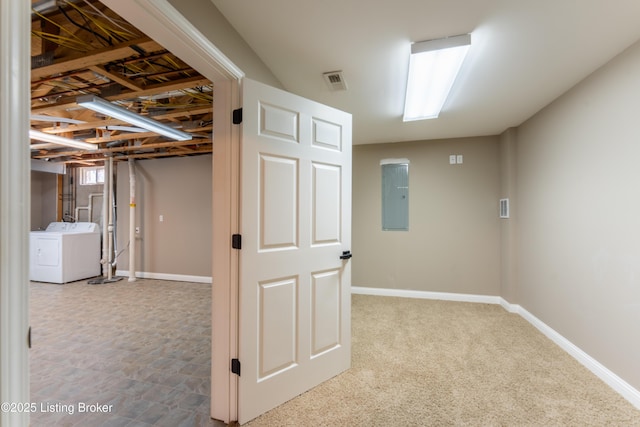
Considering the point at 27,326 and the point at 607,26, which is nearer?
the point at 27,326

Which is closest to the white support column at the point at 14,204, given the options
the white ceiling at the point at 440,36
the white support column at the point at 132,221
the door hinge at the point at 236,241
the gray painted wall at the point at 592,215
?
the door hinge at the point at 236,241

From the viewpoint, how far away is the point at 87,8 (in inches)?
63.6

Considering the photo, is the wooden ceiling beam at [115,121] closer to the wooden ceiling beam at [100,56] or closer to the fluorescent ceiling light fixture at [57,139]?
the fluorescent ceiling light fixture at [57,139]

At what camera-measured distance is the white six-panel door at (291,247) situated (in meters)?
1.67

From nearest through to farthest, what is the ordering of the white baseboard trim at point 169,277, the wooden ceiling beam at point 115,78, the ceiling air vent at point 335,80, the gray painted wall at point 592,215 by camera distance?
1. the gray painted wall at point 592,215
2. the wooden ceiling beam at point 115,78
3. the ceiling air vent at point 335,80
4. the white baseboard trim at point 169,277

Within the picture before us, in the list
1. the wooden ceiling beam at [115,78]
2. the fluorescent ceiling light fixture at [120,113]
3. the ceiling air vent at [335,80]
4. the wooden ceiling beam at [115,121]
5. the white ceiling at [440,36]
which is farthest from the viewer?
the wooden ceiling beam at [115,121]

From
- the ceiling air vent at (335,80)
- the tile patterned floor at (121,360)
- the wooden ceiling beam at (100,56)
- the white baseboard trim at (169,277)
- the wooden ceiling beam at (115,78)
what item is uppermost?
the ceiling air vent at (335,80)

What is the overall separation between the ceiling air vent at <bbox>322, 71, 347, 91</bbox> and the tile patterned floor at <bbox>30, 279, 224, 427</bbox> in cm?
261

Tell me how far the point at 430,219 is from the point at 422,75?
94.1 inches

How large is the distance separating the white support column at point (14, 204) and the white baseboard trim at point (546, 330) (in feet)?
10.4

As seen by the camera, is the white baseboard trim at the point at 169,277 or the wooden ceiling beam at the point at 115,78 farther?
Answer: the white baseboard trim at the point at 169,277

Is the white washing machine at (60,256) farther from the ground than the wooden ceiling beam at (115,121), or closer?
closer

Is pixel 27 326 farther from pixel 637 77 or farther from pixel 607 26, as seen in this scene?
pixel 637 77

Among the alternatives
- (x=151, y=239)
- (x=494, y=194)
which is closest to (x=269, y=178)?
(x=494, y=194)
